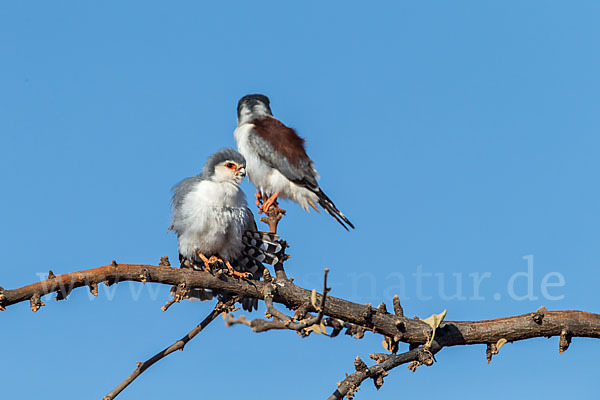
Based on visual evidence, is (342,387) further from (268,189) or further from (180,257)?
(268,189)

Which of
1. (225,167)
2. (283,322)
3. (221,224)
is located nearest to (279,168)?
(225,167)

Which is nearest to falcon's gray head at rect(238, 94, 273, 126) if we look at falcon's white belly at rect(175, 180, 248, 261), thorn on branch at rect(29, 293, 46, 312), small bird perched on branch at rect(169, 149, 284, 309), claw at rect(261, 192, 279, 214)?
claw at rect(261, 192, 279, 214)

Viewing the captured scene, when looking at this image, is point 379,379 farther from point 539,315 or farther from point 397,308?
point 539,315

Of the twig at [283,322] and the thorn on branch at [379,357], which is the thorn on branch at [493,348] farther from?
the twig at [283,322]

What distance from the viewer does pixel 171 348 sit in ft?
14.8

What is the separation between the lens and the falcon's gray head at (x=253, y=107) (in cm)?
781

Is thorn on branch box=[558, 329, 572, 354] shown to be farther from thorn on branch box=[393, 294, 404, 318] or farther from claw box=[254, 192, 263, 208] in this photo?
claw box=[254, 192, 263, 208]

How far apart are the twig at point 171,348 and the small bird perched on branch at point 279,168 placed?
8.29 ft

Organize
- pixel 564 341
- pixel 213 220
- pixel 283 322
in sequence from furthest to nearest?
1. pixel 213 220
2. pixel 564 341
3. pixel 283 322

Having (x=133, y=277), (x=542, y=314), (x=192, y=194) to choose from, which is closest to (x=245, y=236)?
(x=192, y=194)

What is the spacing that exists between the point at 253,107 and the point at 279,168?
0.88 m

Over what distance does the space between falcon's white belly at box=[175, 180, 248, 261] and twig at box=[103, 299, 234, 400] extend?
725mm

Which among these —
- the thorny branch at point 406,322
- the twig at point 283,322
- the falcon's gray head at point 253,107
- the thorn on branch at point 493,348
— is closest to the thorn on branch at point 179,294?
the thorny branch at point 406,322

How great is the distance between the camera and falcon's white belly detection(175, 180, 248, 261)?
5465 millimetres
